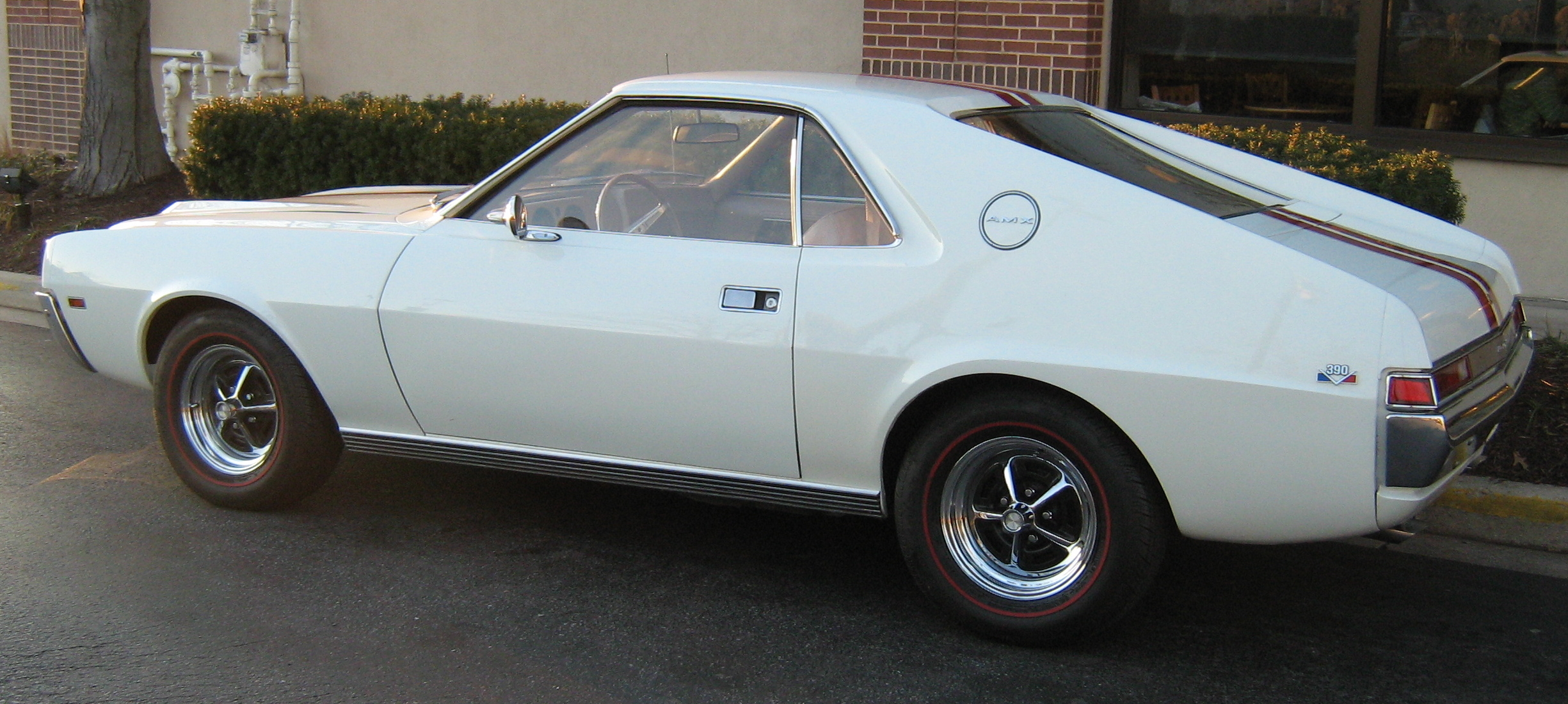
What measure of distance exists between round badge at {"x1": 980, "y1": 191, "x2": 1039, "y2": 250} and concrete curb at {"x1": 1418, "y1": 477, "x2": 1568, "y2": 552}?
2168 millimetres

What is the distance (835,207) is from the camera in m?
3.78

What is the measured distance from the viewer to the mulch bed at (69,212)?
9133 mm

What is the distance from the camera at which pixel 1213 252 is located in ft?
11.0

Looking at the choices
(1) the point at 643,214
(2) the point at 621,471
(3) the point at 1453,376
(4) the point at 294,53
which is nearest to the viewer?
(3) the point at 1453,376

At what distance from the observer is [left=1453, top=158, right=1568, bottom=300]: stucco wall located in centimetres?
790

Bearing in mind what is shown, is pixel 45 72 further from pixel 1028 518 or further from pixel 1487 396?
pixel 1487 396

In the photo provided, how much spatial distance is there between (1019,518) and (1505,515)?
221 cm

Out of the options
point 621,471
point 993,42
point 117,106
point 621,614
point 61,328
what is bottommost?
point 621,614

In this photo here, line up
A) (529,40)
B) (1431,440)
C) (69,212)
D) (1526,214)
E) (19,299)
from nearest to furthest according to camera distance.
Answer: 1. (1431,440)
2. (1526,214)
3. (19,299)
4. (69,212)
5. (529,40)

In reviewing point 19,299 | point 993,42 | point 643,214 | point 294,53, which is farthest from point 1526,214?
point 294,53

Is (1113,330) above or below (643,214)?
below

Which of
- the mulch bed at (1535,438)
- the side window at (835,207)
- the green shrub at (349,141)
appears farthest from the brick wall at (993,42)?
the side window at (835,207)

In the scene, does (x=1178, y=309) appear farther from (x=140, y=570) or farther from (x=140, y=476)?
(x=140, y=476)

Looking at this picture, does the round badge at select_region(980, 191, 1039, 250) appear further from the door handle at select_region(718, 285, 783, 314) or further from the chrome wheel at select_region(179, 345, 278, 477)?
the chrome wheel at select_region(179, 345, 278, 477)
